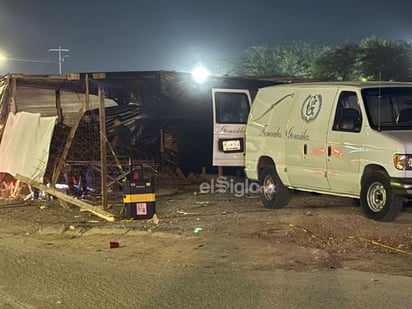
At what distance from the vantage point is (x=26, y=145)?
43.7ft

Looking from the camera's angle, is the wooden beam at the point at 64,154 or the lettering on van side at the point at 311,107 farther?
the wooden beam at the point at 64,154

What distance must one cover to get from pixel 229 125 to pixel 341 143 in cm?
374

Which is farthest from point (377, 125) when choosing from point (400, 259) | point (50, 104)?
point (50, 104)

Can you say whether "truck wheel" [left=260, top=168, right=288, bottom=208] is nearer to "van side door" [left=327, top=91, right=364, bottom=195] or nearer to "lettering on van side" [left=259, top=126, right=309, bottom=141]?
"lettering on van side" [left=259, top=126, right=309, bottom=141]

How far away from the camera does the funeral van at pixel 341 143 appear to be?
30.8 ft

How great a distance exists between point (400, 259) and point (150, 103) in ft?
31.3

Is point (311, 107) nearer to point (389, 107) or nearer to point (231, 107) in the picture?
point (389, 107)

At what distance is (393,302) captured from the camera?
19.8 feet

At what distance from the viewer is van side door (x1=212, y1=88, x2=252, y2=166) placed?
43.5 feet

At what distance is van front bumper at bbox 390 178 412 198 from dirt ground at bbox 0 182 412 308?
1.70ft

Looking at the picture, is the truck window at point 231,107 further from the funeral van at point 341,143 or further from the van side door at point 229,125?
the funeral van at point 341,143

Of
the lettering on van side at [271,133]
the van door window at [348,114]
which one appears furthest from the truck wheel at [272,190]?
the van door window at [348,114]

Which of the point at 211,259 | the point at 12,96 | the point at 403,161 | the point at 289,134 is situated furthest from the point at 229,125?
the point at 211,259

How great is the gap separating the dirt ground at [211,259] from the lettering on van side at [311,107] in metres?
1.60
